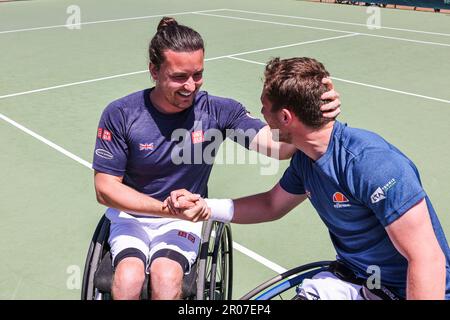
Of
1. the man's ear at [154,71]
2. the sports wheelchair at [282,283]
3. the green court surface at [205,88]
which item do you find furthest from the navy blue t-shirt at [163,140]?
the green court surface at [205,88]

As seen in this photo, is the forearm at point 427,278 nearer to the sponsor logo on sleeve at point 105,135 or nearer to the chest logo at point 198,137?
the chest logo at point 198,137

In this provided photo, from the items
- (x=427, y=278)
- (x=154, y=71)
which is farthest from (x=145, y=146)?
(x=427, y=278)

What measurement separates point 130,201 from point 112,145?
31 cm

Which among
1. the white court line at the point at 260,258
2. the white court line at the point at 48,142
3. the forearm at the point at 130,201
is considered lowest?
the white court line at the point at 260,258

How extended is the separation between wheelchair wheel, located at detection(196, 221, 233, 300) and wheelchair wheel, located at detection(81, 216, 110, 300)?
19.5 inches

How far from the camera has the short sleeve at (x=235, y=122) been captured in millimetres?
3242

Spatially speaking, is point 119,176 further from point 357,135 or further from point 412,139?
point 412,139

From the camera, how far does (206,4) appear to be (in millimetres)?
19812

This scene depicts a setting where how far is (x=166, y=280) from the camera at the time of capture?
269cm

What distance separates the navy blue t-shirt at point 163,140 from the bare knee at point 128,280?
49 cm

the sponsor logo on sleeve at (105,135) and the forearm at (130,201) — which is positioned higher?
the sponsor logo on sleeve at (105,135)
